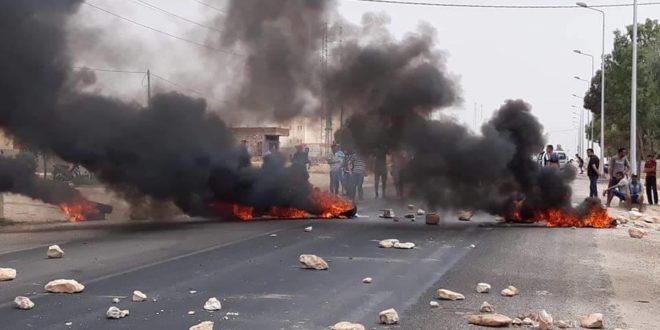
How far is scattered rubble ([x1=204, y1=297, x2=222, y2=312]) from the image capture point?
23.2 feet

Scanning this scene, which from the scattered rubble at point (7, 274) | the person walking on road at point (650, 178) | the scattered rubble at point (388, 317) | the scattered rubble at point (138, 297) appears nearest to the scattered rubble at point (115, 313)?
the scattered rubble at point (138, 297)

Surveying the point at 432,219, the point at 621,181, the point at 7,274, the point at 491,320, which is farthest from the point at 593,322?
the point at 621,181

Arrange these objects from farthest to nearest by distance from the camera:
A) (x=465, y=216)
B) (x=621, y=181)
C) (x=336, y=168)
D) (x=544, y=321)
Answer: (x=336, y=168) → (x=621, y=181) → (x=465, y=216) → (x=544, y=321)

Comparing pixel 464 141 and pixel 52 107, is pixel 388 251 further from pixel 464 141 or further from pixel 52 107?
pixel 52 107

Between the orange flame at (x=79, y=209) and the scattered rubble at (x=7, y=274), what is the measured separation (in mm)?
7259

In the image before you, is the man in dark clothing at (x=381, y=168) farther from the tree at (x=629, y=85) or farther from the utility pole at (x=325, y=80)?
the tree at (x=629, y=85)

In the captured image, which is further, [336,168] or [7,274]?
[336,168]

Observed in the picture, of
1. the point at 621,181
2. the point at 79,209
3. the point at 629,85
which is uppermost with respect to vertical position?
the point at 629,85

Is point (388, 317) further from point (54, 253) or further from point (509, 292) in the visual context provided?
point (54, 253)

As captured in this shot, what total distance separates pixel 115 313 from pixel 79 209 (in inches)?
392

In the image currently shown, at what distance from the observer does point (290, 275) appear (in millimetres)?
9102

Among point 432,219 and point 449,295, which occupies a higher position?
point 432,219

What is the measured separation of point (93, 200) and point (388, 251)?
8245 mm

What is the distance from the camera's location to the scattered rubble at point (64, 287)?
780cm
